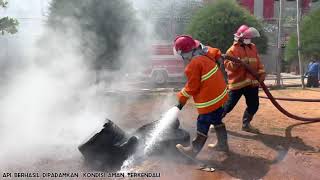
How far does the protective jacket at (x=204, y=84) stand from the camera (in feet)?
16.3

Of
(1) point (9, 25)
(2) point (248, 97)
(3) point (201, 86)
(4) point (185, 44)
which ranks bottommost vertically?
(2) point (248, 97)

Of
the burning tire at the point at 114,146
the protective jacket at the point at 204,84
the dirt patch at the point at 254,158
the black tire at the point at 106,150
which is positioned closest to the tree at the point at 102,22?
the dirt patch at the point at 254,158

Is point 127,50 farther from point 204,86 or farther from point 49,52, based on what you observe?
point 204,86

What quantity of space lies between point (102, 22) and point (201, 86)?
9.23 meters

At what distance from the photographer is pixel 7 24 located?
10258mm

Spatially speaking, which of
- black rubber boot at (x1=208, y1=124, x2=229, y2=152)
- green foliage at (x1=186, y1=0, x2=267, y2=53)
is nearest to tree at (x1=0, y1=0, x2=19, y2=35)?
black rubber boot at (x1=208, y1=124, x2=229, y2=152)

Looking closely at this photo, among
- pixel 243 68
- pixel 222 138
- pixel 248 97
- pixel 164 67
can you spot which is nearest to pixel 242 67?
pixel 243 68

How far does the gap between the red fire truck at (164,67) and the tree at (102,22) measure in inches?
205

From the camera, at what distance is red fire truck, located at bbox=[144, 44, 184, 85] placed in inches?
814

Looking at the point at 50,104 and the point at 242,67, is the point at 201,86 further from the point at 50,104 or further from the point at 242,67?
the point at 50,104

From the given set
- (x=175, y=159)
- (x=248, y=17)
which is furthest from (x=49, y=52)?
(x=248, y=17)

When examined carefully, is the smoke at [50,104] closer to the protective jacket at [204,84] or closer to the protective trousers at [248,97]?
the protective jacket at [204,84]

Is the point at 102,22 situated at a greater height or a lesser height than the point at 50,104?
greater

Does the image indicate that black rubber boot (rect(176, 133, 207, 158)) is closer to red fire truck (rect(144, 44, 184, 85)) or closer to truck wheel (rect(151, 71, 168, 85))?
red fire truck (rect(144, 44, 184, 85))
